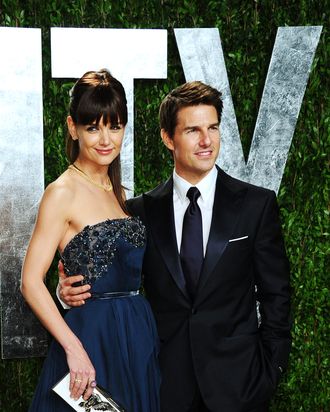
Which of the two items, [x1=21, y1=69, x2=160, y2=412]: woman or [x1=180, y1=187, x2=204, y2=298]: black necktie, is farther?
[x1=180, y1=187, x2=204, y2=298]: black necktie

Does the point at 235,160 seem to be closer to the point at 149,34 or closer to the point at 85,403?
the point at 149,34

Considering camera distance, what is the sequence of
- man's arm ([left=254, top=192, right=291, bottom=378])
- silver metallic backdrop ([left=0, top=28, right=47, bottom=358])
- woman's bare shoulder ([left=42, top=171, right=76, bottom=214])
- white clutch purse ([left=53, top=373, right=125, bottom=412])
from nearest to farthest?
1. white clutch purse ([left=53, top=373, right=125, bottom=412])
2. woman's bare shoulder ([left=42, top=171, right=76, bottom=214])
3. man's arm ([left=254, top=192, right=291, bottom=378])
4. silver metallic backdrop ([left=0, top=28, right=47, bottom=358])

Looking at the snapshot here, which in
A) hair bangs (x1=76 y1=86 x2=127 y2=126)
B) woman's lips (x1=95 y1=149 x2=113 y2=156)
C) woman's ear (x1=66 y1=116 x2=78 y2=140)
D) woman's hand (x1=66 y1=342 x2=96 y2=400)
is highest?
hair bangs (x1=76 y1=86 x2=127 y2=126)

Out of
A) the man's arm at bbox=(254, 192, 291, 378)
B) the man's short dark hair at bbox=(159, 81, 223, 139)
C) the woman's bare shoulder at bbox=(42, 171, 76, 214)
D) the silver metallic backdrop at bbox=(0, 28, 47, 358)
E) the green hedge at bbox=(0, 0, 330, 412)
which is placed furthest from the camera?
the green hedge at bbox=(0, 0, 330, 412)

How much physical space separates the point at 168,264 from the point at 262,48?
1.94 metres

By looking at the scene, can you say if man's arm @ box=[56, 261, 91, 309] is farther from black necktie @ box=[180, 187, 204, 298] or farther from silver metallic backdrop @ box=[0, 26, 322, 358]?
silver metallic backdrop @ box=[0, 26, 322, 358]

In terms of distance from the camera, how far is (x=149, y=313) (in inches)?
109

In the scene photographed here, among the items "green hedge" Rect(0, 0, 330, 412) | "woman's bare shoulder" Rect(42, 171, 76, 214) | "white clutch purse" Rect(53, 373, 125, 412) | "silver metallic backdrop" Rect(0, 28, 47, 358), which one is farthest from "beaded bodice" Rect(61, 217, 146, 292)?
"green hedge" Rect(0, 0, 330, 412)

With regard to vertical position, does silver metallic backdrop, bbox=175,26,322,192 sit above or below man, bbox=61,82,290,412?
above

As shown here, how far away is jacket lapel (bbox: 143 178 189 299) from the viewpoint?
268 cm

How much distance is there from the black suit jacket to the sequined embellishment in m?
0.18

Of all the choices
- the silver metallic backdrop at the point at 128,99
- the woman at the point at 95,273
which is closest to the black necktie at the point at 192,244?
the woman at the point at 95,273

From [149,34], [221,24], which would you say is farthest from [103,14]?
[221,24]

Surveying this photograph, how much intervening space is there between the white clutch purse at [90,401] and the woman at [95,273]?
33 millimetres
